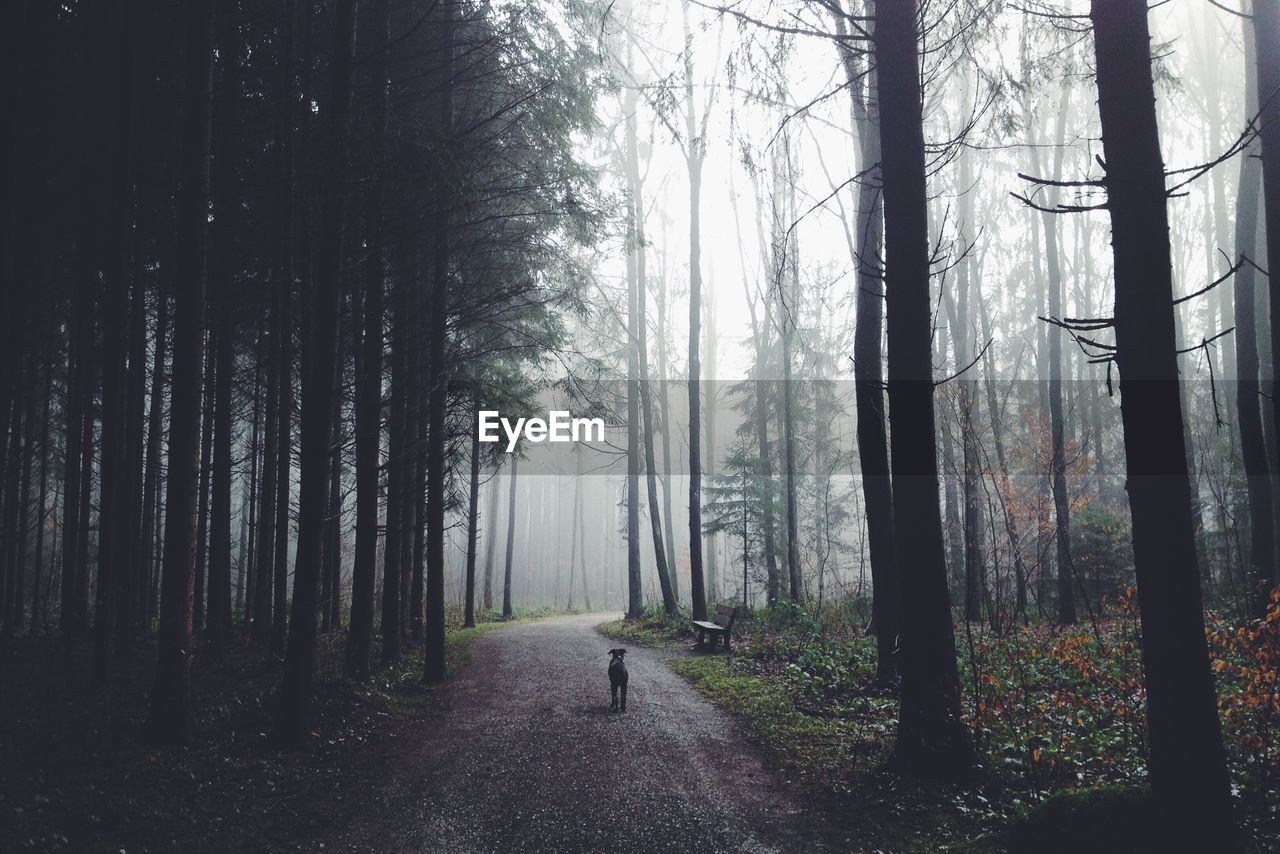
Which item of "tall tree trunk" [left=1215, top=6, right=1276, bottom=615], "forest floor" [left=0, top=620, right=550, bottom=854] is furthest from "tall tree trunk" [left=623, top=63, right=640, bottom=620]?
"tall tree trunk" [left=1215, top=6, right=1276, bottom=615]

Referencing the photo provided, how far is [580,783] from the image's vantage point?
630 cm

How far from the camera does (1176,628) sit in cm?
390

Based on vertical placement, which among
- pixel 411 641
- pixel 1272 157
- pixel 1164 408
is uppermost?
pixel 1272 157

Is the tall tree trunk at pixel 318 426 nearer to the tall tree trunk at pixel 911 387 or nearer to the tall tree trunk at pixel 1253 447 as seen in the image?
the tall tree trunk at pixel 911 387

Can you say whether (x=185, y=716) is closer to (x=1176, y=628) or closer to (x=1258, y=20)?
(x=1176, y=628)

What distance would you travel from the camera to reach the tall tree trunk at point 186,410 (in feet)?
21.3

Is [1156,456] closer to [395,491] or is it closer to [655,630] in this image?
[395,491]

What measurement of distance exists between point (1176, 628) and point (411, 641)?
1427 cm

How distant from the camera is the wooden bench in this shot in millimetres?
14000

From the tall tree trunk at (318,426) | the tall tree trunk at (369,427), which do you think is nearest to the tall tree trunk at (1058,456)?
the tall tree trunk at (369,427)

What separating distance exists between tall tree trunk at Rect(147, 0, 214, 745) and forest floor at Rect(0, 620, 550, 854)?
0.48 m

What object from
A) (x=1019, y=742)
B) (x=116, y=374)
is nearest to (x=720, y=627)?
(x=1019, y=742)

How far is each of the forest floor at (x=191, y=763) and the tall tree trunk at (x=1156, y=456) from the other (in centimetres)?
544

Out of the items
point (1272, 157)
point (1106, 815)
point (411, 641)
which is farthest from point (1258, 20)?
point (411, 641)
